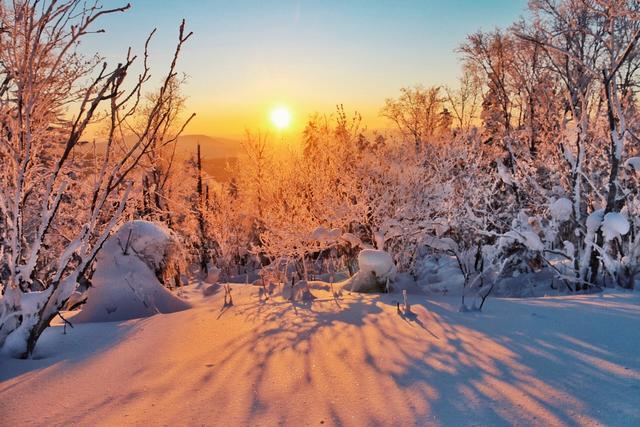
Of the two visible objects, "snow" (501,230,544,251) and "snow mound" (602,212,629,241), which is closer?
"snow mound" (602,212,629,241)

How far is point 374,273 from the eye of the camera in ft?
27.2

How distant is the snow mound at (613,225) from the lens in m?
7.35

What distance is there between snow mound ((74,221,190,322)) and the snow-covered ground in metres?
1.45

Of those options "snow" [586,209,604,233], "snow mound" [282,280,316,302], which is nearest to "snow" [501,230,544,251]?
"snow" [586,209,604,233]

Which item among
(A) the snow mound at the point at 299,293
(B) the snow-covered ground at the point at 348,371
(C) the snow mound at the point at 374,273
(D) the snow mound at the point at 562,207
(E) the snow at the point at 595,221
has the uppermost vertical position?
(D) the snow mound at the point at 562,207

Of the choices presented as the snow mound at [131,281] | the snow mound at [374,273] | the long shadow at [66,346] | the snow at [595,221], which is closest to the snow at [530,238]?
the snow at [595,221]

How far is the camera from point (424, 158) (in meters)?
13.0

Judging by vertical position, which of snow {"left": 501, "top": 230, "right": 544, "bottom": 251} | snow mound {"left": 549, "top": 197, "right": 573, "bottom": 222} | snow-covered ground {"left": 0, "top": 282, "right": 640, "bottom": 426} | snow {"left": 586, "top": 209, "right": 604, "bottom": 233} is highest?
snow mound {"left": 549, "top": 197, "right": 573, "bottom": 222}

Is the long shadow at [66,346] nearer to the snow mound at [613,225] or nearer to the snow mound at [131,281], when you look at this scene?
the snow mound at [131,281]

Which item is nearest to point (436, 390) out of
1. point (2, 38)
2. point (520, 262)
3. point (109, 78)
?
point (109, 78)

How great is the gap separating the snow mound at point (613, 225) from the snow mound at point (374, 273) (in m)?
3.51

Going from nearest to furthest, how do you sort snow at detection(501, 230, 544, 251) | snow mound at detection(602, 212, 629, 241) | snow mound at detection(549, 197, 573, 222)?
1. snow mound at detection(602, 212, 629, 241)
2. snow mound at detection(549, 197, 573, 222)
3. snow at detection(501, 230, 544, 251)

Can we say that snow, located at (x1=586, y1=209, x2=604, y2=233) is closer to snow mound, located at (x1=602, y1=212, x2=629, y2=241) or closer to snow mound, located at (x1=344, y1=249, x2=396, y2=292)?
snow mound, located at (x1=602, y1=212, x2=629, y2=241)

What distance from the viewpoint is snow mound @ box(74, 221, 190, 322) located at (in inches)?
253
